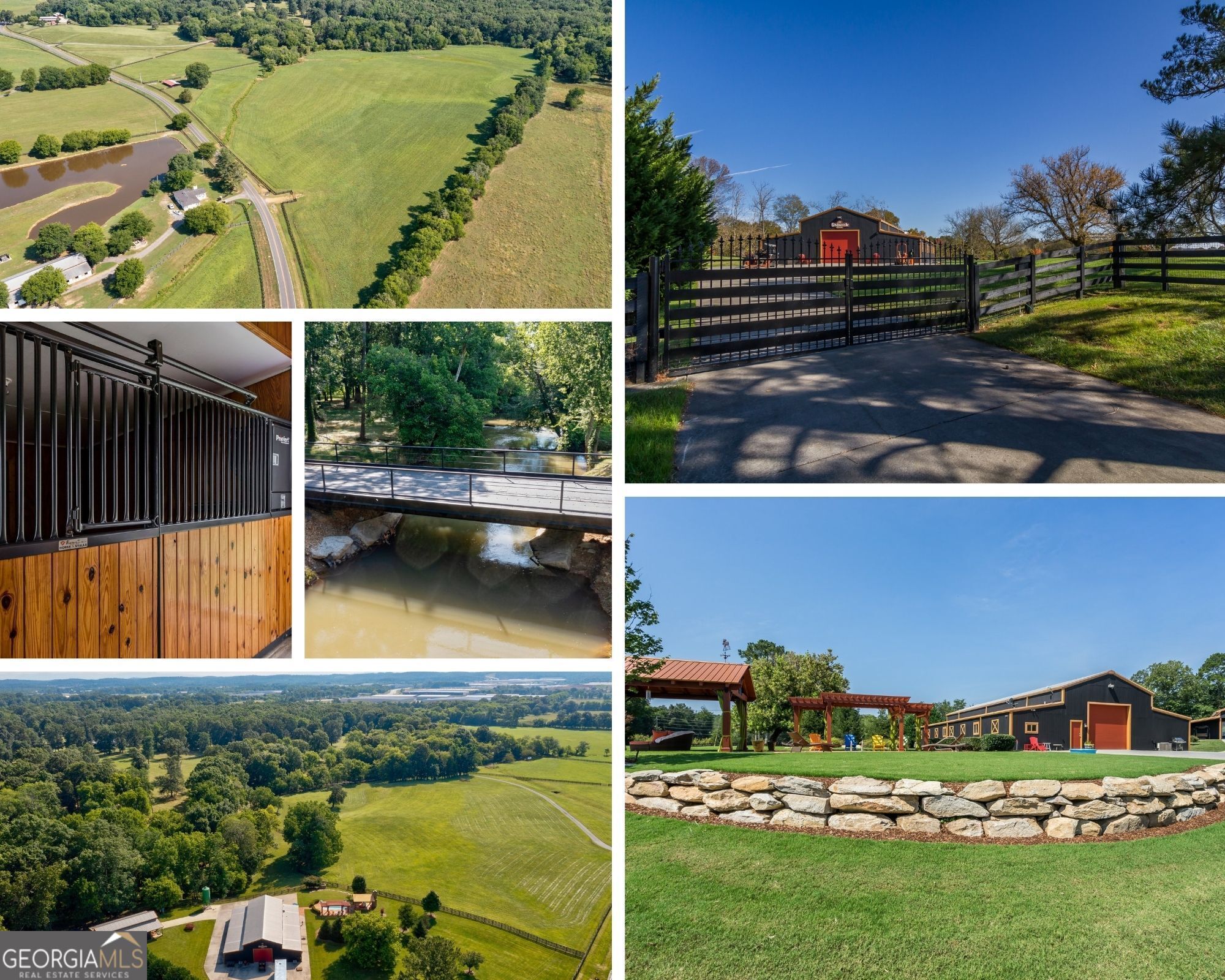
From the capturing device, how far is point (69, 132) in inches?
355

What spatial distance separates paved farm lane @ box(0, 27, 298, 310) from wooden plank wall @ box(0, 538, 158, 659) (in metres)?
6.34

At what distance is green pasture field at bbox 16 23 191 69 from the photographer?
904cm

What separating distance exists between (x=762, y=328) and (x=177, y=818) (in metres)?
5.57

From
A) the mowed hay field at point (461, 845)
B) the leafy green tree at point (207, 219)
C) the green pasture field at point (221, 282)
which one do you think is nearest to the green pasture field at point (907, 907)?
the mowed hay field at point (461, 845)

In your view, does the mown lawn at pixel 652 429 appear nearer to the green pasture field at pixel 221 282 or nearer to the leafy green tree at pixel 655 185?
the leafy green tree at pixel 655 185

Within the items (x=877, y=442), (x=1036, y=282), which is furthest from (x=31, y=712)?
(x=1036, y=282)

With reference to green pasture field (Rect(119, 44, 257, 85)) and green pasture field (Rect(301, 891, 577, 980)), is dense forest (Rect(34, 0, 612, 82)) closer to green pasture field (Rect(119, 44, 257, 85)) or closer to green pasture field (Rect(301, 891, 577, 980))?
green pasture field (Rect(119, 44, 257, 85))

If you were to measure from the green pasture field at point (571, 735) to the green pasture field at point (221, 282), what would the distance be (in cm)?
759

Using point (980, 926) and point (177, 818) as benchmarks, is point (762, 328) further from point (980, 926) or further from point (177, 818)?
point (177, 818)

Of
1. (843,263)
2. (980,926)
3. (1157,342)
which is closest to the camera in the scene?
(980,926)

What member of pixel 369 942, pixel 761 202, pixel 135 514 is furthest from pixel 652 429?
pixel 761 202

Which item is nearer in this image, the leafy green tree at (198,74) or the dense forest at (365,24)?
the dense forest at (365,24)

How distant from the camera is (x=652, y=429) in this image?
3.85 metres

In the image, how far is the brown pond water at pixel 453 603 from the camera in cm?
366
